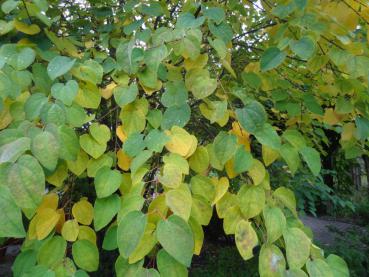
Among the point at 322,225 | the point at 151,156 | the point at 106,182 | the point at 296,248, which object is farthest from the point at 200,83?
the point at 322,225

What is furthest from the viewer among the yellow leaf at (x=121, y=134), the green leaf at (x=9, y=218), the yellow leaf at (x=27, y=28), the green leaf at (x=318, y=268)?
the yellow leaf at (x=27, y=28)

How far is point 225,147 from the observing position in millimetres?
808

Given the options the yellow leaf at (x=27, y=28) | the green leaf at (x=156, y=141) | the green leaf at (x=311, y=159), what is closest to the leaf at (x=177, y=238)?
the green leaf at (x=156, y=141)

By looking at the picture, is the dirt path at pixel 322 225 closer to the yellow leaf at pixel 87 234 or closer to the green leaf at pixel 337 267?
the green leaf at pixel 337 267

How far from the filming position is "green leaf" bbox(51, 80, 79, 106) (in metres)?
0.79

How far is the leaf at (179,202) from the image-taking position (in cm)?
67

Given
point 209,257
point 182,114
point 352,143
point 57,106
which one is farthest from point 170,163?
point 209,257

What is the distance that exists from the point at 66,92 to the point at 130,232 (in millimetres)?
335

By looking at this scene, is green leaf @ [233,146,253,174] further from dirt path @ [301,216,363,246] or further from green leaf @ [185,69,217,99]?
dirt path @ [301,216,363,246]

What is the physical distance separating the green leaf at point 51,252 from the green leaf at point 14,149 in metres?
0.22

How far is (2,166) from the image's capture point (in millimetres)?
633

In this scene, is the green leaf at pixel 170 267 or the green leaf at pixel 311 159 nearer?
the green leaf at pixel 170 267

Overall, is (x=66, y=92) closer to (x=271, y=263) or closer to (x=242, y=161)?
(x=242, y=161)

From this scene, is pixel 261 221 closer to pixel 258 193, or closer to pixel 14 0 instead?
pixel 258 193
